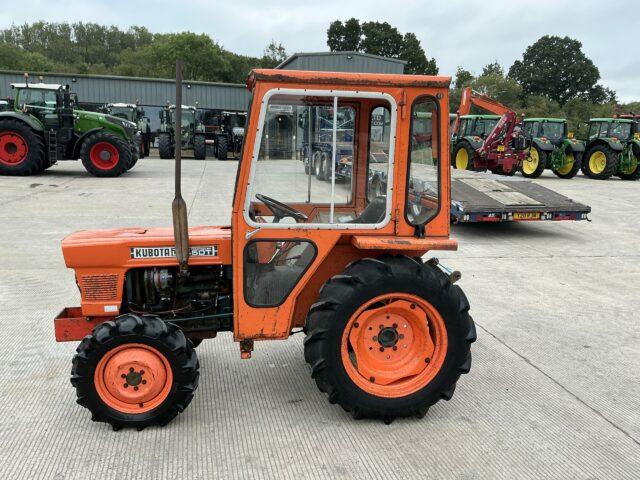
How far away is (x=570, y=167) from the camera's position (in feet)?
57.7

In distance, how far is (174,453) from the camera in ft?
8.91

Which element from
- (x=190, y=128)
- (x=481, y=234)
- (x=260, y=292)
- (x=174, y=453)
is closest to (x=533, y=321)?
(x=260, y=292)

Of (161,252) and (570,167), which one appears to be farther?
(570,167)

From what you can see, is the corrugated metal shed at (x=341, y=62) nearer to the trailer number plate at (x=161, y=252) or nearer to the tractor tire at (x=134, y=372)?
the trailer number plate at (x=161, y=252)

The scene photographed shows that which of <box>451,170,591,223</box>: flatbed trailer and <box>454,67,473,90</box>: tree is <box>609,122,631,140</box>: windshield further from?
<box>454,67,473,90</box>: tree

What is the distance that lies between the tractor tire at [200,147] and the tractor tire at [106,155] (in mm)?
7625

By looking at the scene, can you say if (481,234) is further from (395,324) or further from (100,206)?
(100,206)

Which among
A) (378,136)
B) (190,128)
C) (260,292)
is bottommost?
(260,292)

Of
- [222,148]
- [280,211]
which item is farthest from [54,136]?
[280,211]

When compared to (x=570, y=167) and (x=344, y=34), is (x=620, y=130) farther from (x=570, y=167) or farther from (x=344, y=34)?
(x=344, y=34)

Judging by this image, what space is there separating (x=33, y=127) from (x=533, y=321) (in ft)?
Result: 42.5

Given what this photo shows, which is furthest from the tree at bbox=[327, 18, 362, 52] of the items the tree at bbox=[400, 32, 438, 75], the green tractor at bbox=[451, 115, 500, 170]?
the green tractor at bbox=[451, 115, 500, 170]

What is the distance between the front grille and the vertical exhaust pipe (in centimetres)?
41

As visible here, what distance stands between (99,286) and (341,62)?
22.9 m
